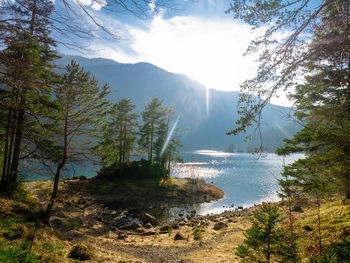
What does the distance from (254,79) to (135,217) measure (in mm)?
16824

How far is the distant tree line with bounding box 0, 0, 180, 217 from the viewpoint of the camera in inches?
130

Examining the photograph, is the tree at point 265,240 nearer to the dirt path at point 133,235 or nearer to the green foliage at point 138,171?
the dirt path at point 133,235

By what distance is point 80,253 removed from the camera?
5.48m

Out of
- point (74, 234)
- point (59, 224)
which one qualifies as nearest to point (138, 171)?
point (59, 224)

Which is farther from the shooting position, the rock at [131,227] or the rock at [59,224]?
the rock at [131,227]

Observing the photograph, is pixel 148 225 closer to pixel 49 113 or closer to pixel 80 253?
pixel 80 253

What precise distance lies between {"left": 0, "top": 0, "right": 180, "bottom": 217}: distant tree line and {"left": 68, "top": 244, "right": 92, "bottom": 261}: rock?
332 cm

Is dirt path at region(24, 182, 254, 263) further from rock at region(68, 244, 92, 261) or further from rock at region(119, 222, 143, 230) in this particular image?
rock at region(68, 244, 92, 261)

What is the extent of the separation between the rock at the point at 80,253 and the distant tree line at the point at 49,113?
131 inches

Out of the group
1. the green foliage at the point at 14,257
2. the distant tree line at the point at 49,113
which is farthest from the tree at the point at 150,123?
the green foliage at the point at 14,257

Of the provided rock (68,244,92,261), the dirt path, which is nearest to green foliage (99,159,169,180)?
the dirt path

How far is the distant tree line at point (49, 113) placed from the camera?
3.30 m

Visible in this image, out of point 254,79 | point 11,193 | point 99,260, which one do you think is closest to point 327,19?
point 254,79

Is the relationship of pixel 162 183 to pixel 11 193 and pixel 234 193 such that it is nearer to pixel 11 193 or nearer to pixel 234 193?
pixel 234 193
